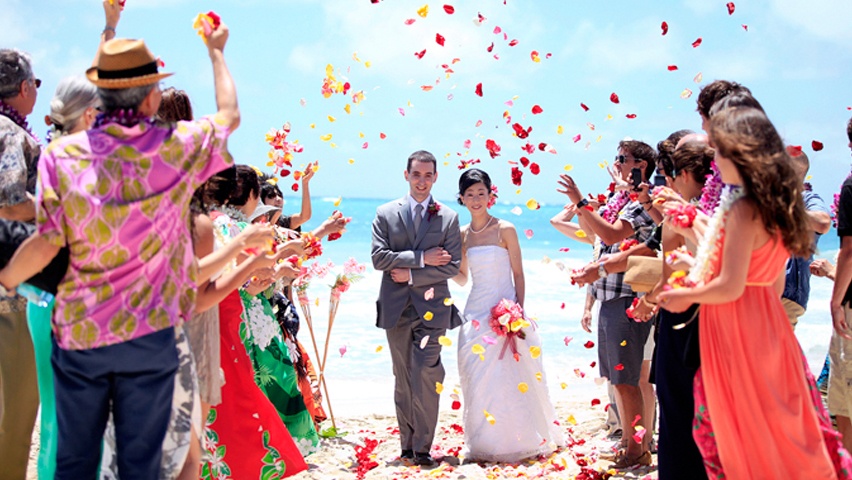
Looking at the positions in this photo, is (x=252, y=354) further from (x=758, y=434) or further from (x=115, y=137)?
(x=758, y=434)

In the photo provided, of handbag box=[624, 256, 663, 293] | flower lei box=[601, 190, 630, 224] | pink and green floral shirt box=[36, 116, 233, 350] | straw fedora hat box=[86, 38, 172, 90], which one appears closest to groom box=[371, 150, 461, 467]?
flower lei box=[601, 190, 630, 224]

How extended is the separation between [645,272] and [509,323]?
249 cm

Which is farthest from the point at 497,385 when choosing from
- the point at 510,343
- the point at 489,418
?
the point at 489,418

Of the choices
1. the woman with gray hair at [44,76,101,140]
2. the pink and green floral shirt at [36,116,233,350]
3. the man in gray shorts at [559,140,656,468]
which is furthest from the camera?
the man in gray shorts at [559,140,656,468]

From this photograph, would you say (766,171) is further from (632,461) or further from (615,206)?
(632,461)

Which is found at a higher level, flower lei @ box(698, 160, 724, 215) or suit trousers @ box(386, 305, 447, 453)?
flower lei @ box(698, 160, 724, 215)

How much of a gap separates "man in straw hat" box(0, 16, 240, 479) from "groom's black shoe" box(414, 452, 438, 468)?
3528 mm

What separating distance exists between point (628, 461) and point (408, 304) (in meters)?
2.13

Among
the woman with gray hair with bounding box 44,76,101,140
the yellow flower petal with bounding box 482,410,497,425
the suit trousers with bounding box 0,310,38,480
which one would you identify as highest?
the woman with gray hair with bounding box 44,76,101,140

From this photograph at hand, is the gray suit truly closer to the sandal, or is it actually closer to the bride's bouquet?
the bride's bouquet

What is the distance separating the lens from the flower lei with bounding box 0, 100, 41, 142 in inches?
174

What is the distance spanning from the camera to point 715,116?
12.5ft

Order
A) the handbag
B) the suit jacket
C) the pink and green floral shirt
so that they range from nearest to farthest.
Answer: the pink and green floral shirt < the handbag < the suit jacket

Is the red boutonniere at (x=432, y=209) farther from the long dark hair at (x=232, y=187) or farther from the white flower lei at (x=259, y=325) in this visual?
the white flower lei at (x=259, y=325)
